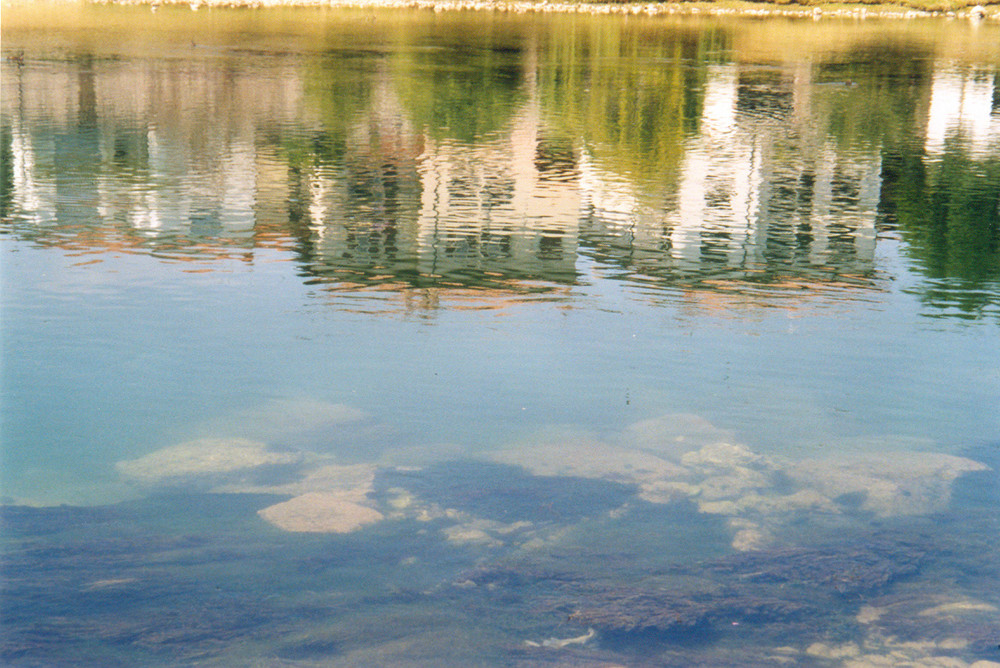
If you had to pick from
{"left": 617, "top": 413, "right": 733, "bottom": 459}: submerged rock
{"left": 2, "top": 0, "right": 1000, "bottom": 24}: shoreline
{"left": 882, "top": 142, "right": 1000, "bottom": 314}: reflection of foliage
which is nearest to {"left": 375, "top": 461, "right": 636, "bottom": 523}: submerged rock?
{"left": 617, "top": 413, "right": 733, "bottom": 459}: submerged rock

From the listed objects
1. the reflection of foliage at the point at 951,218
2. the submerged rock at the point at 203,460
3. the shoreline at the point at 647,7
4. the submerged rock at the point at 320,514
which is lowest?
the submerged rock at the point at 320,514

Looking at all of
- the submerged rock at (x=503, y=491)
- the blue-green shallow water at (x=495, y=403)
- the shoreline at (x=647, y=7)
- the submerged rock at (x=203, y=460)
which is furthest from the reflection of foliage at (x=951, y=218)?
the shoreline at (x=647, y=7)

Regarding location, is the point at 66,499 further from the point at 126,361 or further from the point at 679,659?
the point at 679,659

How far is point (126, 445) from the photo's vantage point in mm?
12078

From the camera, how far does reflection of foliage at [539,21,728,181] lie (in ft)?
111

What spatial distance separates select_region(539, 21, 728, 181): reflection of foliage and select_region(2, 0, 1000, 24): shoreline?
3546 cm

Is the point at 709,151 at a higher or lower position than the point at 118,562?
higher

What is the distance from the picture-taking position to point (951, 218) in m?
24.5

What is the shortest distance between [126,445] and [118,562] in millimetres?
2838

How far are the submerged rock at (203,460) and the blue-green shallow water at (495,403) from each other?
0.17 ft

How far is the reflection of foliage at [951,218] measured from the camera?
1947cm

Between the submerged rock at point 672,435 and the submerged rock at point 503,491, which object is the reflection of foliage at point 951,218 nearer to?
the submerged rock at point 672,435

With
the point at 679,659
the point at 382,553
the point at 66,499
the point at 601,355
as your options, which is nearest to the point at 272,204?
the point at 601,355

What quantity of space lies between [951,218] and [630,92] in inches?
1090
